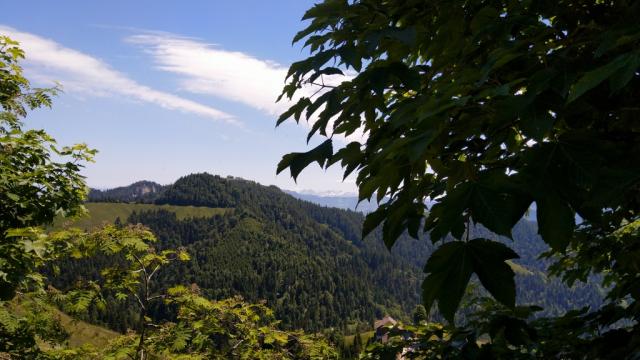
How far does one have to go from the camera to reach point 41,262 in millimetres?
8805

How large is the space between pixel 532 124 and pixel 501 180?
11.9 inches

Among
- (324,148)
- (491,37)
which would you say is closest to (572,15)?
(491,37)

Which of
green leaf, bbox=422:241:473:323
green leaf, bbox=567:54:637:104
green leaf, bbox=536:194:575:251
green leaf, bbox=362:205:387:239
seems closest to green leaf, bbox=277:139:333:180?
green leaf, bbox=362:205:387:239

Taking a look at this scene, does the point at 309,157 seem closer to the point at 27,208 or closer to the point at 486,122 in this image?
the point at 486,122

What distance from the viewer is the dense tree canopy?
1.51 m

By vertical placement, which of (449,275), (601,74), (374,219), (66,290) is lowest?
(66,290)

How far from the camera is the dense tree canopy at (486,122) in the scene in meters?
1.51

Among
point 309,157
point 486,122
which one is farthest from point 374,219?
point 486,122

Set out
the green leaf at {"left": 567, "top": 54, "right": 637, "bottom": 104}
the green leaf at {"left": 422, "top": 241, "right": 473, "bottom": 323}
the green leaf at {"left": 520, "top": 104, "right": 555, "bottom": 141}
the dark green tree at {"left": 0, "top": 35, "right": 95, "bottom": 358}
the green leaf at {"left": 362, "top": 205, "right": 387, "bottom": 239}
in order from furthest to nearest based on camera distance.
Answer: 1. the dark green tree at {"left": 0, "top": 35, "right": 95, "bottom": 358}
2. the green leaf at {"left": 362, "top": 205, "right": 387, "bottom": 239}
3. the green leaf at {"left": 520, "top": 104, "right": 555, "bottom": 141}
4. the green leaf at {"left": 422, "top": 241, "right": 473, "bottom": 323}
5. the green leaf at {"left": 567, "top": 54, "right": 637, "bottom": 104}

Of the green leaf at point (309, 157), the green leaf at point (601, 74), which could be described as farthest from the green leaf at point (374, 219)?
the green leaf at point (601, 74)

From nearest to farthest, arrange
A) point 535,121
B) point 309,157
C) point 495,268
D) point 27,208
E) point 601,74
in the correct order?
point 601,74, point 495,268, point 535,121, point 309,157, point 27,208

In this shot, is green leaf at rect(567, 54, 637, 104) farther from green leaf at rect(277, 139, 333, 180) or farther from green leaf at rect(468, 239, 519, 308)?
green leaf at rect(277, 139, 333, 180)

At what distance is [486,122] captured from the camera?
93.5 inches

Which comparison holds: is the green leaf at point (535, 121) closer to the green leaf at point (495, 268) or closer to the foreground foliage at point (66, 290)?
the green leaf at point (495, 268)
